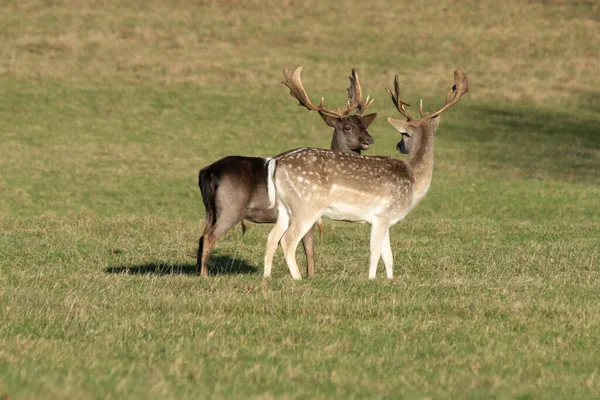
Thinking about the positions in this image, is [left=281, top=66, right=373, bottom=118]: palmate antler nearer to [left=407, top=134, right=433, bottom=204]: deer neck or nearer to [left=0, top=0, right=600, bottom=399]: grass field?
[left=407, top=134, right=433, bottom=204]: deer neck

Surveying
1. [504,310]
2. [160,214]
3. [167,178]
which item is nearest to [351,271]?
[504,310]

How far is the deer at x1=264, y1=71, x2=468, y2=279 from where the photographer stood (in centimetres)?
1169

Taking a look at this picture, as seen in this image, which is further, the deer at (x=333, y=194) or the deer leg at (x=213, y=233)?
the deer leg at (x=213, y=233)

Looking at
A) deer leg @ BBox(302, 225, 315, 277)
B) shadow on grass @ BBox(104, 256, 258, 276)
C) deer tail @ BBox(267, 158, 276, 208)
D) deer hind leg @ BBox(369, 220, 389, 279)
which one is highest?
deer tail @ BBox(267, 158, 276, 208)

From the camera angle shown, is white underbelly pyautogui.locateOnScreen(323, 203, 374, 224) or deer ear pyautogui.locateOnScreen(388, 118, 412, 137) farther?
deer ear pyautogui.locateOnScreen(388, 118, 412, 137)

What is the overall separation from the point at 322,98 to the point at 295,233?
8.28 ft

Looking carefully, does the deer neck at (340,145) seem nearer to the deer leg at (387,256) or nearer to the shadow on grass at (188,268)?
the shadow on grass at (188,268)

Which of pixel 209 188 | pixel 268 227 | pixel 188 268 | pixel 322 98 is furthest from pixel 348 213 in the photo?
pixel 268 227

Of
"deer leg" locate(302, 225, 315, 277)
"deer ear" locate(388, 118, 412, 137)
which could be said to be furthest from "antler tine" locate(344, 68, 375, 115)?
"deer leg" locate(302, 225, 315, 277)

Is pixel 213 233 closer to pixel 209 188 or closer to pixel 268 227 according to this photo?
pixel 209 188

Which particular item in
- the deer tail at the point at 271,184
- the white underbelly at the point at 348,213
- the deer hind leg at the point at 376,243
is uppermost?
the deer tail at the point at 271,184

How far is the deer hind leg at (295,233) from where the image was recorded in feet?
38.4

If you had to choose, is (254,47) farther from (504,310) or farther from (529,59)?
(504,310)

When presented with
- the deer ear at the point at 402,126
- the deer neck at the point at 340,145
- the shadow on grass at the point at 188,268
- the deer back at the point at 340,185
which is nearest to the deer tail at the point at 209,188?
the shadow on grass at the point at 188,268
